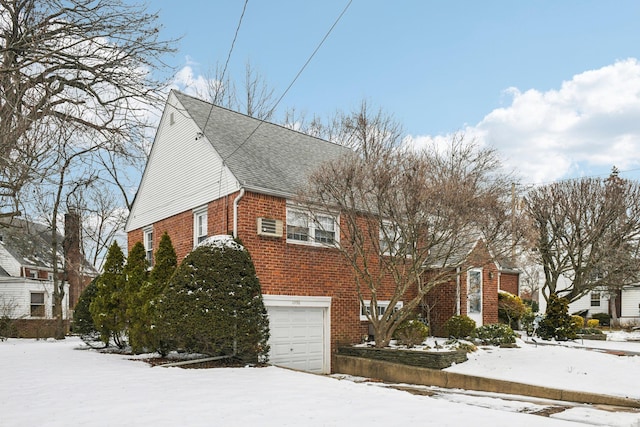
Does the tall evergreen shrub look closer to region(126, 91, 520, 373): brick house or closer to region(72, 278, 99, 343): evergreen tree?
region(126, 91, 520, 373): brick house

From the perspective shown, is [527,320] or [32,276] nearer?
[527,320]

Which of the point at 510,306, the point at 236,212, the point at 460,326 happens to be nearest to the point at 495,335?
the point at 460,326

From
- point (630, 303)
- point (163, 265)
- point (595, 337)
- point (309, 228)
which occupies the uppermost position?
point (309, 228)

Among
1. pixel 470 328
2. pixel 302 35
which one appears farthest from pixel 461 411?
pixel 470 328

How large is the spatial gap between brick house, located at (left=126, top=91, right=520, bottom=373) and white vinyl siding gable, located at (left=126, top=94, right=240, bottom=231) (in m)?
0.03

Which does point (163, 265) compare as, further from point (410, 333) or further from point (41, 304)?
point (41, 304)

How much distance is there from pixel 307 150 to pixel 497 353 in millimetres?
9549

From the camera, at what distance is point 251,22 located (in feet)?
37.7

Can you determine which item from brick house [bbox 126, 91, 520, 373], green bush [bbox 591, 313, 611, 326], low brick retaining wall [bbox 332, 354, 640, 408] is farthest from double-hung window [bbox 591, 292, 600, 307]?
low brick retaining wall [bbox 332, 354, 640, 408]

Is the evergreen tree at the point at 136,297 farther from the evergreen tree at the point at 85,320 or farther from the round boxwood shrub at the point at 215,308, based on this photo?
the evergreen tree at the point at 85,320

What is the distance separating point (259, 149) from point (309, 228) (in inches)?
129

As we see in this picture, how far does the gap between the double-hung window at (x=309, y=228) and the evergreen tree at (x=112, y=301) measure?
214 inches

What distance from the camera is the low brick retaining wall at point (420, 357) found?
1420 cm

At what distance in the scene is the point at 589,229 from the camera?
28156 millimetres
